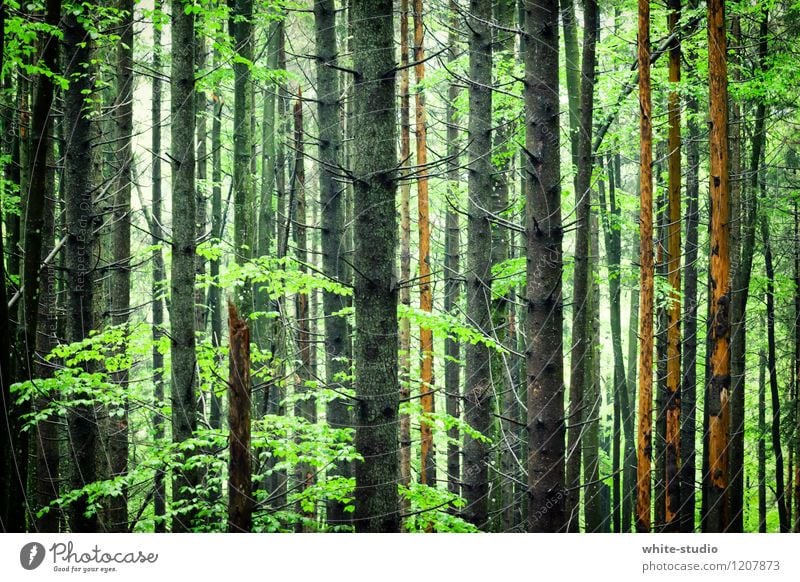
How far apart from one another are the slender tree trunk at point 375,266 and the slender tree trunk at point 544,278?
140 cm

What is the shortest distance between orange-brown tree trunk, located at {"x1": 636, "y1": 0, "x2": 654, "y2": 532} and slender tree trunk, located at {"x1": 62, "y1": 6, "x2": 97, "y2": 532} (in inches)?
233

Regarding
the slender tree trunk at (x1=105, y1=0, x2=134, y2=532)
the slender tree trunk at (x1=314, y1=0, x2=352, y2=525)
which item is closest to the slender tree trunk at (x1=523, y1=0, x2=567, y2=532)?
the slender tree trunk at (x1=314, y1=0, x2=352, y2=525)

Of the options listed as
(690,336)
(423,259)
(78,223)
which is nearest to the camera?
(78,223)

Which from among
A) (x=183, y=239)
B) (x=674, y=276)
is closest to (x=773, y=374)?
(x=674, y=276)

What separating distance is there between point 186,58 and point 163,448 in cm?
389

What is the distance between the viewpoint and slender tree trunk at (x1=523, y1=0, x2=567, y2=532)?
19.4 feet

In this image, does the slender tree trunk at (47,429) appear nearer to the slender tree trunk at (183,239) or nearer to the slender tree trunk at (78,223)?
the slender tree trunk at (78,223)

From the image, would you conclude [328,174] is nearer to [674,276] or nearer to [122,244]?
[122,244]

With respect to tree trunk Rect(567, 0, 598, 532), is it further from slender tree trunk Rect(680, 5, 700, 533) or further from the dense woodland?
slender tree trunk Rect(680, 5, 700, 533)

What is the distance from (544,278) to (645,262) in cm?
237

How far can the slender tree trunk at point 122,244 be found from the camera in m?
7.66

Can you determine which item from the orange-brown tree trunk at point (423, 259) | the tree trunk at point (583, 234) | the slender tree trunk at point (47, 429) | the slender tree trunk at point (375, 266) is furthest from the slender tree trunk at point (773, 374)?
the slender tree trunk at point (47, 429)

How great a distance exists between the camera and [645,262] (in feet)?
25.2
